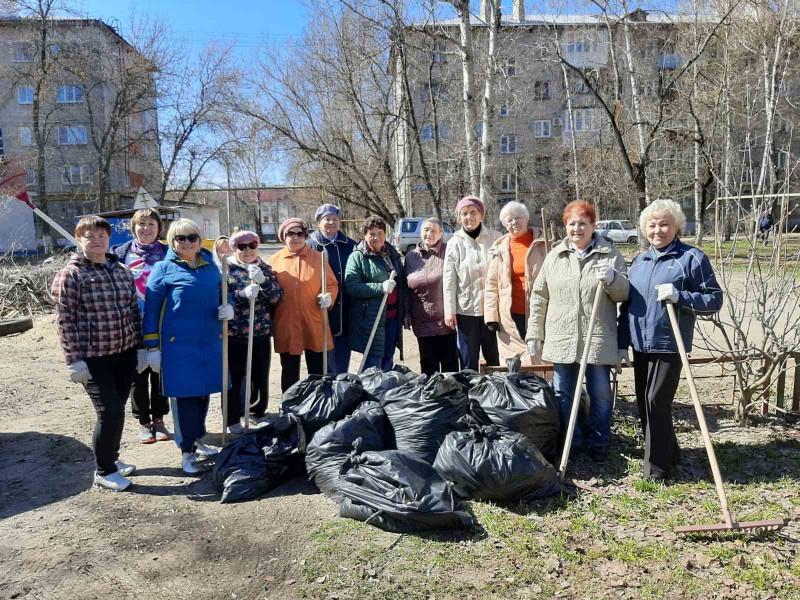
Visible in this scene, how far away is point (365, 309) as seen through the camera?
4.66 metres

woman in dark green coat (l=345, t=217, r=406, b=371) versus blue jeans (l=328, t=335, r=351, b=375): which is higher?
woman in dark green coat (l=345, t=217, r=406, b=371)

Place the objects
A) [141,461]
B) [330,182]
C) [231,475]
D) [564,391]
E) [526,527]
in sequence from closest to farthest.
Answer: [526,527] < [231,475] < [564,391] < [141,461] < [330,182]

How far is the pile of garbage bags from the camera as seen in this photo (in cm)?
296

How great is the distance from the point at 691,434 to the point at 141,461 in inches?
153

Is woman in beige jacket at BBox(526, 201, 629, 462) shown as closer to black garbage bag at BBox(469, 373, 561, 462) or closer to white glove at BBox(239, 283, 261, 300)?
black garbage bag at BBox(469, 373, 561, 462)

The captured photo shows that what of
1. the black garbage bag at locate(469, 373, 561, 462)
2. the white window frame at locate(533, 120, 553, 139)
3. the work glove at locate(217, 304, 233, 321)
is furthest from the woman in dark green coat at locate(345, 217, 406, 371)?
the white window frame at locate(533, 120, 553, 139)

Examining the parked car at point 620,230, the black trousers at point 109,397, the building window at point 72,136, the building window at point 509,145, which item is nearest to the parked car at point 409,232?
the parked car at point 620,230

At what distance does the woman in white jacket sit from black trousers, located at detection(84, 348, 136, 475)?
2.28 m

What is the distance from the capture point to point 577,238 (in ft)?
11.7

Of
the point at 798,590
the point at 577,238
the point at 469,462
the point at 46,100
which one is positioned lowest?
the point at 798,590

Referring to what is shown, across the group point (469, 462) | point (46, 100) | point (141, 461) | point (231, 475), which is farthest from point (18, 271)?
point (46, 100)

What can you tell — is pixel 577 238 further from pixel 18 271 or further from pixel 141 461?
pixel 18 271

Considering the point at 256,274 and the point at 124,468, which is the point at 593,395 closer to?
the point at 256,274

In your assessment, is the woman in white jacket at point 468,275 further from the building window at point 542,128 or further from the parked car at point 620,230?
the building window at point 542,128
